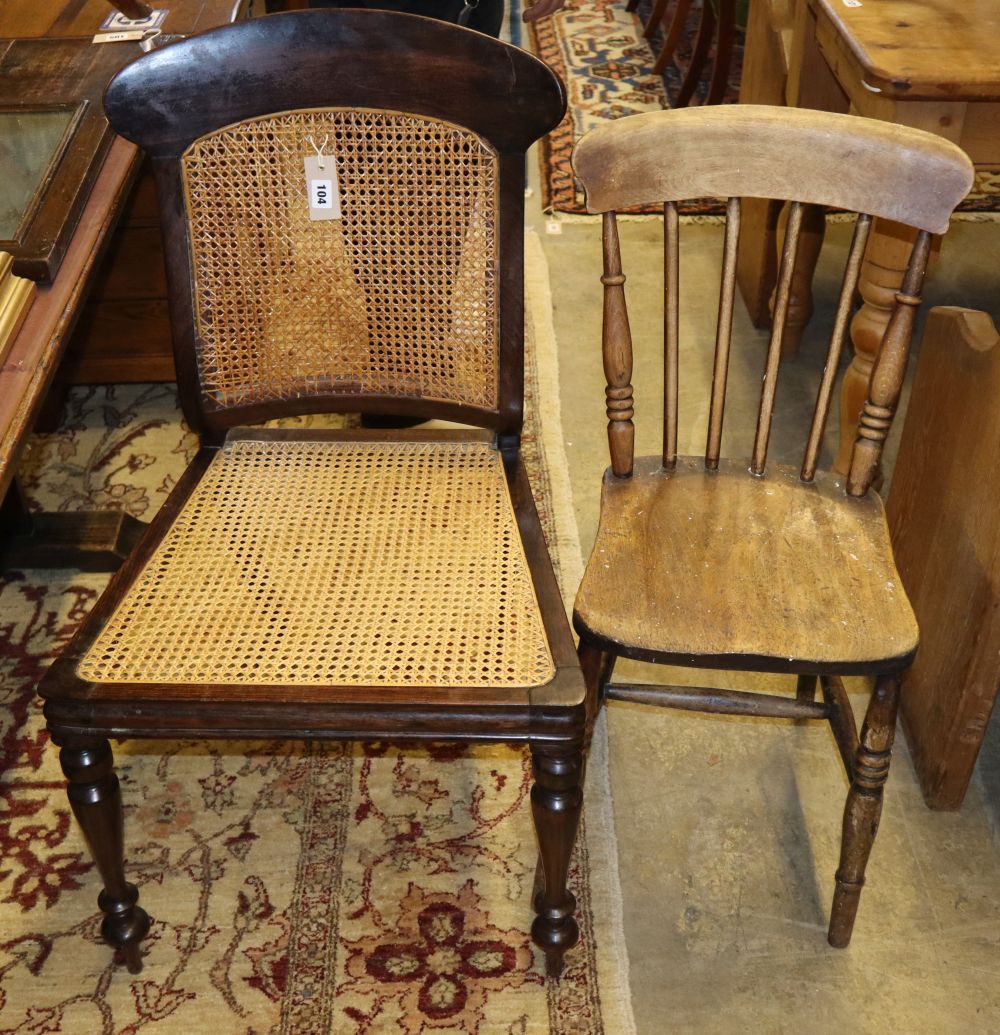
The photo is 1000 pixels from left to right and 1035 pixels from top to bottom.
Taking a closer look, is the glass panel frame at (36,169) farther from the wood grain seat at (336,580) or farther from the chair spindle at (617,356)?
the chair spindle at (617,356)

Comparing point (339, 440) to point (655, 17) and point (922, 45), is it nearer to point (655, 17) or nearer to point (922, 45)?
point (922, 45)

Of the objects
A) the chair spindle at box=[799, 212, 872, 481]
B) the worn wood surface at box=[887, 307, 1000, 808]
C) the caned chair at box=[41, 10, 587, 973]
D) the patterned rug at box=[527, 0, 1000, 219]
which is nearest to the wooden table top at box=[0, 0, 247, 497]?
the caned chair at box=[41, 10, 587, 973]

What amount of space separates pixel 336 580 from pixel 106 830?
0.42 m

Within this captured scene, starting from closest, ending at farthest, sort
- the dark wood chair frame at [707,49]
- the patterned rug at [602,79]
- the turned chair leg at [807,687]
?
1. the turned chair leg at [807,687]
2. the patterned rug at [602,79]
3. the dark wood chair frame at [707,49]

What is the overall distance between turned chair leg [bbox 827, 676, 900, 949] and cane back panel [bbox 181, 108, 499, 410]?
0.65 meters

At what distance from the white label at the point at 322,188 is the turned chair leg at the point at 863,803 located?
0.93m

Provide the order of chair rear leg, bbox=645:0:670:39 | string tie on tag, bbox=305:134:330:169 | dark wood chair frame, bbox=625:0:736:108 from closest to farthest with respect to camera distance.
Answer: string tie on tag, bbox=305:134:330:169, dark wood chair frame, bbox=625:0:736:108, chair rear leg, bbox=645:0:670:39

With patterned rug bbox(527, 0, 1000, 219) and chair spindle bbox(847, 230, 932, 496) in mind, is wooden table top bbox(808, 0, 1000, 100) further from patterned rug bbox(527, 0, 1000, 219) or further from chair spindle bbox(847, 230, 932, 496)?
patterned rug bbox(527, 0, 1000, 219)

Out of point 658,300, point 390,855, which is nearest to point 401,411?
point 390,855

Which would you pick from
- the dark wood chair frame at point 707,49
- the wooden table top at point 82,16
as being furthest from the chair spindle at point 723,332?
the dark wood chair frame at point 707,49

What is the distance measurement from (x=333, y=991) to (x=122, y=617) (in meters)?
0.59

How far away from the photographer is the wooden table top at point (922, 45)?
70.3 inches

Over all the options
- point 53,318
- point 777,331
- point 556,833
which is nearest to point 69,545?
point 53,318

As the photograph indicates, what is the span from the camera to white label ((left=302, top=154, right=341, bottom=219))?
5.37ft
